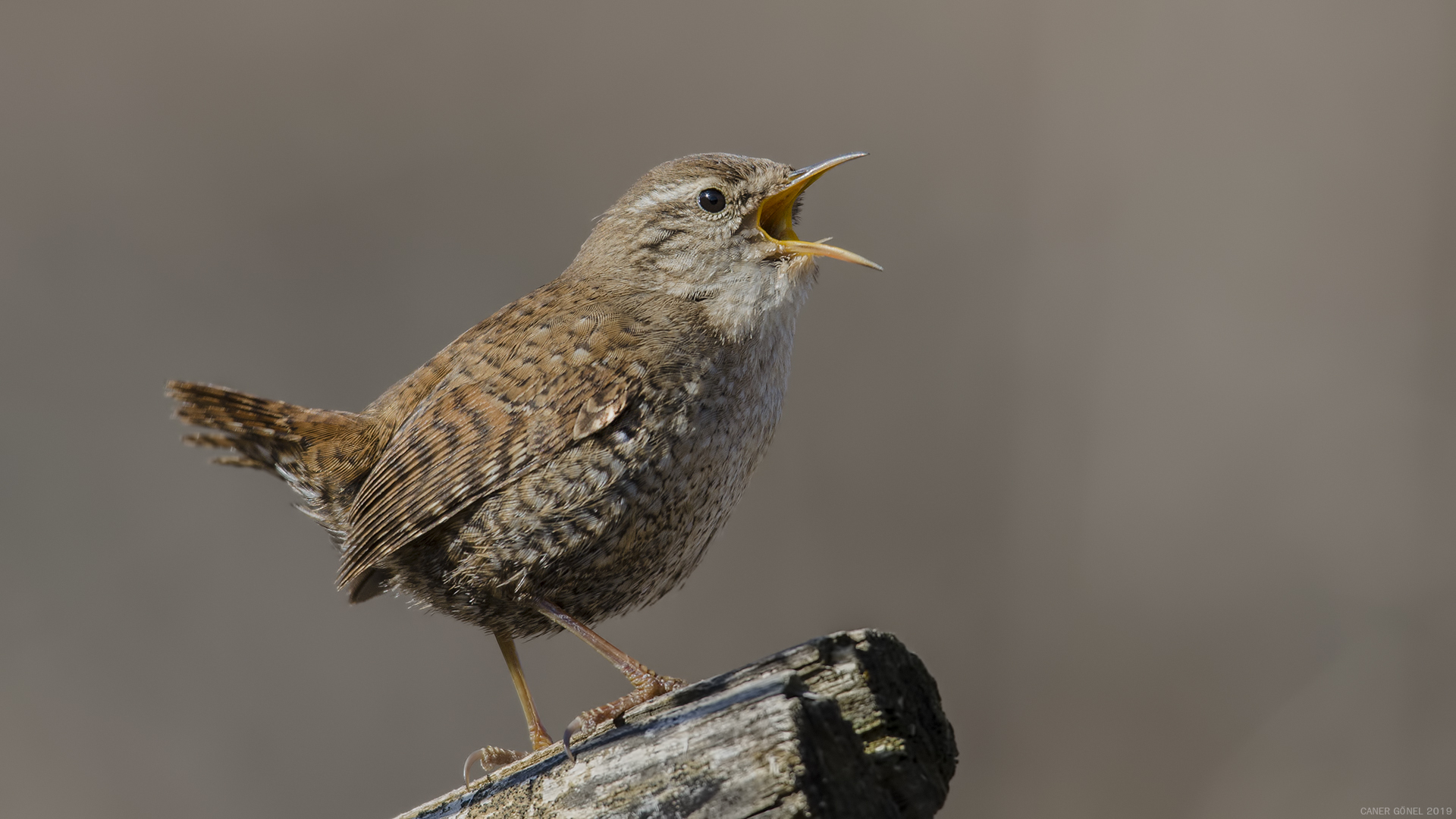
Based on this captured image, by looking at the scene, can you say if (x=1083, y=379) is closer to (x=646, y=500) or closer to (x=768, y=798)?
(x=646, y=500)

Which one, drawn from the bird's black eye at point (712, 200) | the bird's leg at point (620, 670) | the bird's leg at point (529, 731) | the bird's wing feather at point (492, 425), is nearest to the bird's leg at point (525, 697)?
the bird's leg at point (529, 731)

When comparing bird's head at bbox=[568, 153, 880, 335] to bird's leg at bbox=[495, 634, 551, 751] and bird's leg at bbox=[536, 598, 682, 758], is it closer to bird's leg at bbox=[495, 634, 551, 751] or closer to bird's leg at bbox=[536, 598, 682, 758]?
bird's leg at bbox=[536, 598, 682, 758]

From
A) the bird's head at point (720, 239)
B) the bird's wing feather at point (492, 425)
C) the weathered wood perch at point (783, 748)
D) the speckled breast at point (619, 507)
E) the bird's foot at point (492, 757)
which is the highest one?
the bird's head at point (720, 239)

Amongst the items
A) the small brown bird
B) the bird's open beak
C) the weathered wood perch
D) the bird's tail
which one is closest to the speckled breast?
the small brown bird

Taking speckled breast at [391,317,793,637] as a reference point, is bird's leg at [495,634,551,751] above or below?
below

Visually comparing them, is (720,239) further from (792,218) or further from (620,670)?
(620,670)

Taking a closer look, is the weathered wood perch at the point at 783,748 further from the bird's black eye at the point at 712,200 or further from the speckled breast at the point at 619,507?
the bird's black eye at the point at 712,200

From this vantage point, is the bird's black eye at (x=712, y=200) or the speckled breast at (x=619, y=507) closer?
the speckled breast at (x=619, y=507)

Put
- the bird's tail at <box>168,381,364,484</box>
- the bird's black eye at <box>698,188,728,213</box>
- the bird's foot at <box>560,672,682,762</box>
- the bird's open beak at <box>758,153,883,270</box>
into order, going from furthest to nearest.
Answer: the bird's black eye at <box>698,188,728,213</box> < the bird's tail at <box>168,381,364,484</box> < the bird's open beak at <box>758,153,883,270</box> < the bird's foot at <box>560,672,682,762</box>
